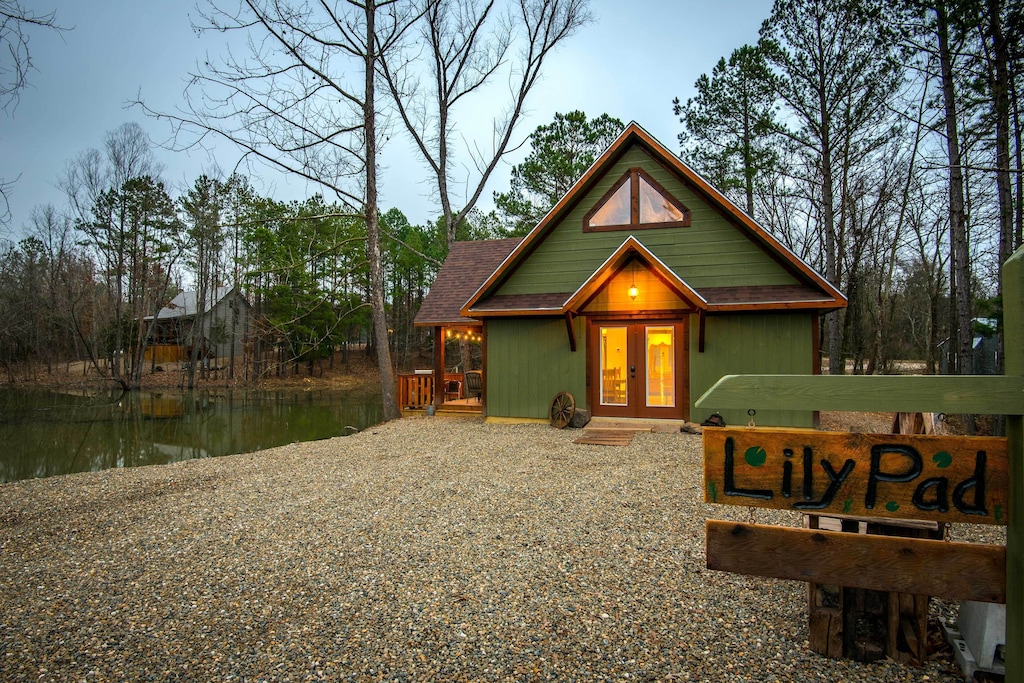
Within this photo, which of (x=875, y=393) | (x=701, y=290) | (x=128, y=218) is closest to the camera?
(x=875, y=393)

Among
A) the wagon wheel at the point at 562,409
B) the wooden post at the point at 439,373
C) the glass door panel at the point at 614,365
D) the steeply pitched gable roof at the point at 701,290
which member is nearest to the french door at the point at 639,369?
the glass door panel at the point at 614,365

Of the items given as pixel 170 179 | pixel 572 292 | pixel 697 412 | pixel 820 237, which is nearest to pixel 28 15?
pixel 572 292

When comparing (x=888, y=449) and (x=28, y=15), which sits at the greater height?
(x=28, y=15)

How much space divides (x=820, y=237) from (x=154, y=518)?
69.9 ft

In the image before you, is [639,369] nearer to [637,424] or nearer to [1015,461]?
[637,424]

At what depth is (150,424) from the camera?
50.6 feet

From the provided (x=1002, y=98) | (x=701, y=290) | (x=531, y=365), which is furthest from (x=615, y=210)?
(x=1002, y=98)

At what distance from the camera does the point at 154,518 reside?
16.9 ft

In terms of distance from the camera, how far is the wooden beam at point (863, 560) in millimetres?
1969

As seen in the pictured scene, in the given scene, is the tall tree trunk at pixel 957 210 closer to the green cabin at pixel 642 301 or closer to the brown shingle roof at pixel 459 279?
the green cabin at pixel 642 301

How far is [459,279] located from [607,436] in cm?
651

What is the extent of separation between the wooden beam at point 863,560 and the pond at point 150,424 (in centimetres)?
1113

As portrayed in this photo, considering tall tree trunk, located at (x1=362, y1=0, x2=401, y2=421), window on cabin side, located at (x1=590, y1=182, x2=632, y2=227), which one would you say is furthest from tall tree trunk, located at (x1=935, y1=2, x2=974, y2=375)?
tall tree trunk, located at (x1=362, y1=0, x2=401, y2=421)

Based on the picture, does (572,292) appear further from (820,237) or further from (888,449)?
(820,237)
